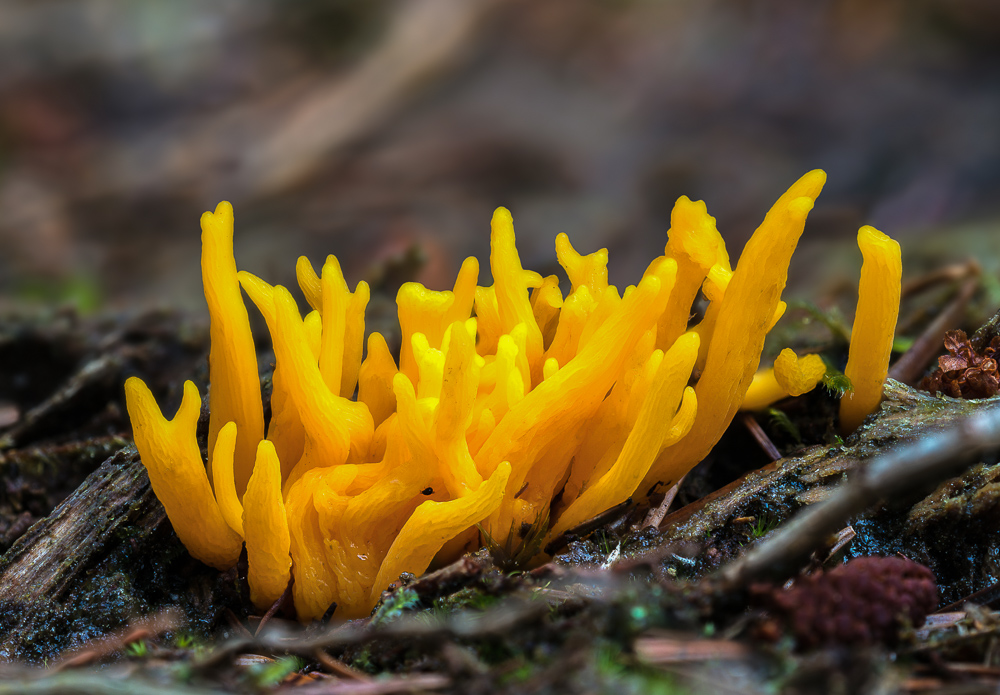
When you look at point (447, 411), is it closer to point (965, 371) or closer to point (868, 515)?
point (868, 515)

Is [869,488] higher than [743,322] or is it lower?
lower

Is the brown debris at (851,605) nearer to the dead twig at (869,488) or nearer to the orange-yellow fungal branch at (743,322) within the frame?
the dead twig at (869,488)

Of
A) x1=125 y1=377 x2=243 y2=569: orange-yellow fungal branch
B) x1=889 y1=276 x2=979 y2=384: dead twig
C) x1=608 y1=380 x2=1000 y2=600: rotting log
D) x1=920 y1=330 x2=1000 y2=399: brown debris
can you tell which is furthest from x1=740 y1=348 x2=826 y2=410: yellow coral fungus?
x1=125 y1=377 x2=243 y2=569: orange-yellow fungal branch

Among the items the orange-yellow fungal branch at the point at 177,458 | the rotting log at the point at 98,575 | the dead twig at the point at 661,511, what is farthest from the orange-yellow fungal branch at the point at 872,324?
the rotting log at the point at 98,575

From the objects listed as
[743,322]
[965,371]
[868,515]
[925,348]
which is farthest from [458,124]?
[868,515]

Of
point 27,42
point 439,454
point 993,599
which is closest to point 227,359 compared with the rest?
point 439,454
